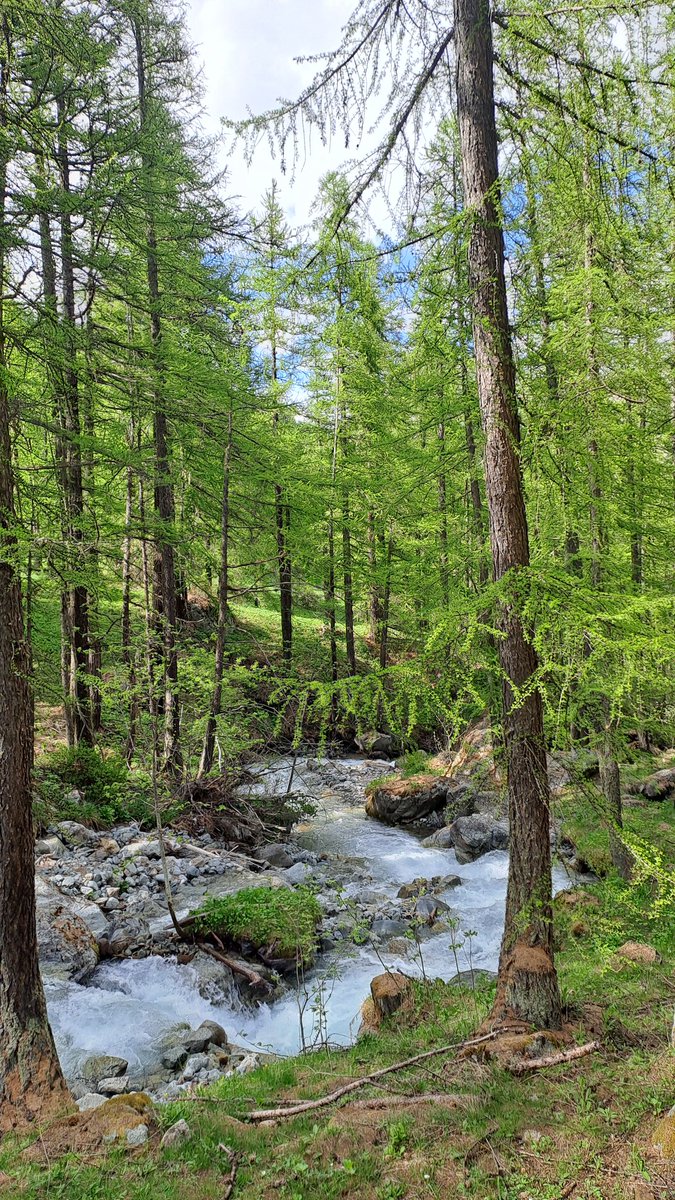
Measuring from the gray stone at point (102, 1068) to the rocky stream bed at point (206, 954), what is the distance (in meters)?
0.02

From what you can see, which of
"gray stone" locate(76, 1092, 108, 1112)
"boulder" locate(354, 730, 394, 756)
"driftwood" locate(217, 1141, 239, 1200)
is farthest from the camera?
"boulder" locate(354, 730, 394, 756)

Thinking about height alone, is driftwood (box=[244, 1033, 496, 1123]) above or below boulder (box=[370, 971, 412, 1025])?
above

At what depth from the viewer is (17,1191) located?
345 centimetres

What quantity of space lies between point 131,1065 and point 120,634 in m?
10.9

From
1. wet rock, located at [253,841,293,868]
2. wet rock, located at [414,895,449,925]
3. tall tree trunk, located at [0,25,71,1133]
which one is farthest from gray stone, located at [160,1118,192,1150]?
wet rock, located at [253,841,293,868]

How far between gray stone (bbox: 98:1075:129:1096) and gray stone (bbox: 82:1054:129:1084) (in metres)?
0.09

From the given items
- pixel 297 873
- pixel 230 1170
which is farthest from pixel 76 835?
pixel 230 1170

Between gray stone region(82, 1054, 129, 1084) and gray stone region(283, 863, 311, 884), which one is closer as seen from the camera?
gray stone region(82, 1054, 129, 1084)

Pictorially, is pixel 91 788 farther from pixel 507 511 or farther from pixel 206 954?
pixel 507 511

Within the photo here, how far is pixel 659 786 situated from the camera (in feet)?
40.9

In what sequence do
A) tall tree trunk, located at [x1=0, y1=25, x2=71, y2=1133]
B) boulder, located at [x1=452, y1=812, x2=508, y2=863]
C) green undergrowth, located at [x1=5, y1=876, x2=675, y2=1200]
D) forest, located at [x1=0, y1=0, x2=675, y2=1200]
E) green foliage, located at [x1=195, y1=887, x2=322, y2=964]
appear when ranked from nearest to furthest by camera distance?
green undergrowth, located at [x1=5, y1=876, x2=675, y2=1200] < forest, located at [x1=0, y1=0, x2=675, y2=1200] < tall tree trunk, located at [x1=0, y1=25, x2=71, y2=1133] < green foliage, located at [x1=195, y1=887, x2=322, y2=964] < boulder, located at [x1=452, y1=812, x2=508, y2=863]

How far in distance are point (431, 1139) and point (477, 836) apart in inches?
343

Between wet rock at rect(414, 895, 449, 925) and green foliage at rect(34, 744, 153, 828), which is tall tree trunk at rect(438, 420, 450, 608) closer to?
wet rock at rect(414, 895, 449, 925)

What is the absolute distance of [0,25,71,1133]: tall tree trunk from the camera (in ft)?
15.2
